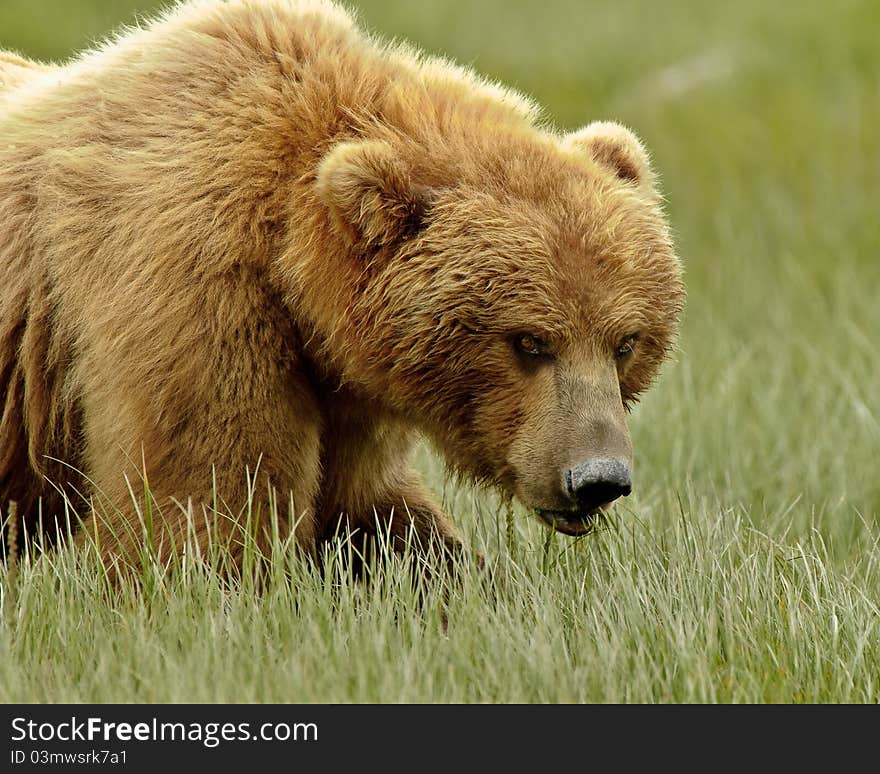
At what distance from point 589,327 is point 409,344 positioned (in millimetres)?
520

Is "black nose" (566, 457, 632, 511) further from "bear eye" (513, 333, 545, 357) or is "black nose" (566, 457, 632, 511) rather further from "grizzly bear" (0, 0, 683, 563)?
"bear eye" (513, 333, 545, 357)

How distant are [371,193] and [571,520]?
1109 millimetres

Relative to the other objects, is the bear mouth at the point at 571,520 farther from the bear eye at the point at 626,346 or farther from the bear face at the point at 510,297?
the bear eye at the point at 626,346

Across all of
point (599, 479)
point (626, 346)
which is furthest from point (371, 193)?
point (599, 479)

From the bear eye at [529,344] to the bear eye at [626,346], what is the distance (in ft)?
0.80

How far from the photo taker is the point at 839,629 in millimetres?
4230

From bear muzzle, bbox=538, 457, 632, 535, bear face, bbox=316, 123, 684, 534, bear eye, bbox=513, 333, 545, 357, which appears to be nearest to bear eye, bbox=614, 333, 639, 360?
bear face, bbox=316, 123, 684, 534

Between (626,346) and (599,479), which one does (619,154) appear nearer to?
(626,346)

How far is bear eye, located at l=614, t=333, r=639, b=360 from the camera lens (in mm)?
4293

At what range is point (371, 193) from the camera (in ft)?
13.5

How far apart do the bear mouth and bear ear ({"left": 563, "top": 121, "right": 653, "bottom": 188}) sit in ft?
3.62

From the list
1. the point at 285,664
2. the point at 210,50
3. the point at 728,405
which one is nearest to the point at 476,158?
the point at 210,50

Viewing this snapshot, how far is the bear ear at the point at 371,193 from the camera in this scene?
161 inches

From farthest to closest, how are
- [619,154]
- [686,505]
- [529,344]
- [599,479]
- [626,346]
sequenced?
[686,505], [619,154], [626,346], [529,344], [599,479]
